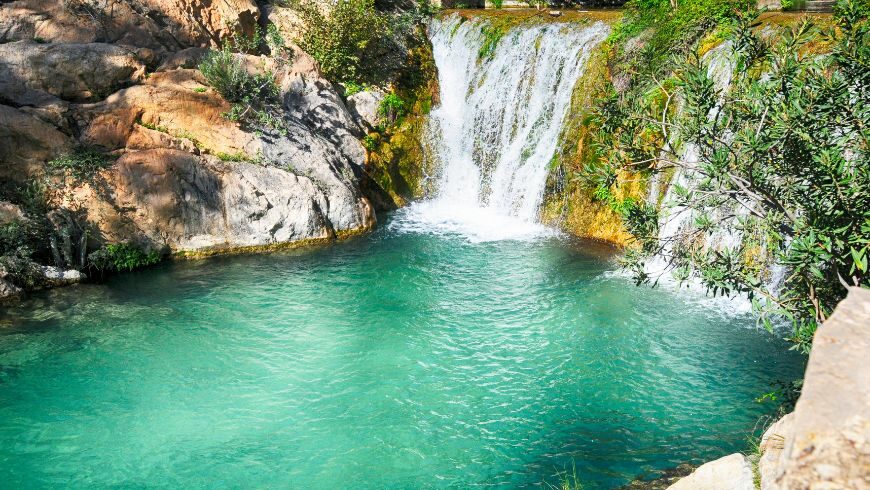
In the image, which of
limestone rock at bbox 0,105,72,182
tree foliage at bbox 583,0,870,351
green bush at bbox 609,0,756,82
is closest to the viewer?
tree foliage at bbox 583,0,870,351

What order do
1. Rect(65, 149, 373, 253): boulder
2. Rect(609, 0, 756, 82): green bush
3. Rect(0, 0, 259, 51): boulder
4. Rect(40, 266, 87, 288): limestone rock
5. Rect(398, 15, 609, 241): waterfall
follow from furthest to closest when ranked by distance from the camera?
Rect(398, 15, 609, 241): waterfall, Rect(0, 0, 259, 51): boulder, Rect(609, 0, 756, 82): green bush, Rect(65, 149, 373, 253): boulder, Rect(40, 266, 87, 288): limestone rock

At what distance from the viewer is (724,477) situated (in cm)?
524

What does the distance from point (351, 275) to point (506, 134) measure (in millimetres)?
8161

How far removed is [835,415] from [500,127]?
1748 cm

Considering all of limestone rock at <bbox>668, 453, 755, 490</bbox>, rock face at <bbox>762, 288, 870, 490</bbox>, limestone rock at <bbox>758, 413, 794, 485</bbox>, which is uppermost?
rock face at <bbox>762, 288, 870, 490</bbox>

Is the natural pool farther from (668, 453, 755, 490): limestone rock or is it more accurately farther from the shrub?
the shrub

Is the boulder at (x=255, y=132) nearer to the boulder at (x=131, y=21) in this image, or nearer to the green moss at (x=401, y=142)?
the green moss at (x=401, y=142)

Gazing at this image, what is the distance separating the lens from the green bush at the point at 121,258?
1373cm

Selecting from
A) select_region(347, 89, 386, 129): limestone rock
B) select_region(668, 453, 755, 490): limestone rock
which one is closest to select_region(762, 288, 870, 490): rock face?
select_region(668, 453, 755, 490): limestone rock

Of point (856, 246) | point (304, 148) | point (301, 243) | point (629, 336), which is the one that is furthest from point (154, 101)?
point (856, 246)

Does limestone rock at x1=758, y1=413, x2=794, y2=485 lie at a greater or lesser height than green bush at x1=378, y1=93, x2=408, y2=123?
lesser

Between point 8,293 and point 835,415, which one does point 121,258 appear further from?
point 835,415

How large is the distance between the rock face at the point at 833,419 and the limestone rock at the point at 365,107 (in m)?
18.1

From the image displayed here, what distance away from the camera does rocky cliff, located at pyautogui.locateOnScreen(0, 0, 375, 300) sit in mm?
14125
